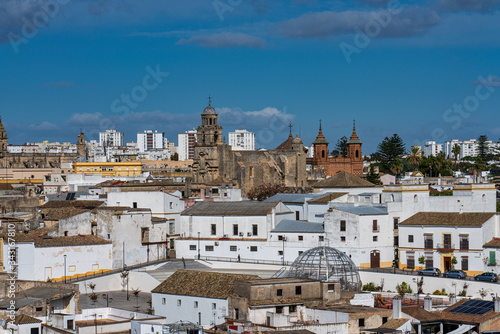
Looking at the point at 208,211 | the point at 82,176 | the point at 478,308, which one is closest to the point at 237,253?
the point at 208,211

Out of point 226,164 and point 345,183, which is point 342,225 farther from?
point 226,164

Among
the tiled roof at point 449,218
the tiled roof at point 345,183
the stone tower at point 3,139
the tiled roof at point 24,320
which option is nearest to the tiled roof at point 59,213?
the tiled roof at point 24,320

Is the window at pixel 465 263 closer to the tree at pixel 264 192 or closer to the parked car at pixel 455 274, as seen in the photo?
the parked car at pixel 455 274

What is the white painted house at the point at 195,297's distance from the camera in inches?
1625

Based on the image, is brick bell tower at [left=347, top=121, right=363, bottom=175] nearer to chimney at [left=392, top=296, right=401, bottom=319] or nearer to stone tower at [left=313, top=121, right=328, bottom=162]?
stone tower at [left=313, top=121, right=328, bottom=162]

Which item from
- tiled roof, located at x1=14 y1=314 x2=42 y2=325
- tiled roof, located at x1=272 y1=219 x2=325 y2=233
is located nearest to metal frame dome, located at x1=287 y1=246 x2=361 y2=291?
tiled roof, located at x1=272 y1=219 x2=325 y2=233

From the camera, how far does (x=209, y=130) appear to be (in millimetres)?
87125

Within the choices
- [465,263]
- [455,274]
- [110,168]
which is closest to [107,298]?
[455,274]

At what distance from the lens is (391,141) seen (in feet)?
382

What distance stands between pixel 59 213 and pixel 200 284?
18.1 metres

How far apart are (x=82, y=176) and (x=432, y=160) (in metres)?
44.4

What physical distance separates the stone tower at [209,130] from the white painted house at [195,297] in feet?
138

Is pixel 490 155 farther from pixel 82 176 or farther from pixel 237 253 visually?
pixel 237 253

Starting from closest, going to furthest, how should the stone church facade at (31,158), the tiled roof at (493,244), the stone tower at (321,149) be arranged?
the tiled roof at (493,244) → the stone tower at (321,149) → the stone church facade at (31,158)
